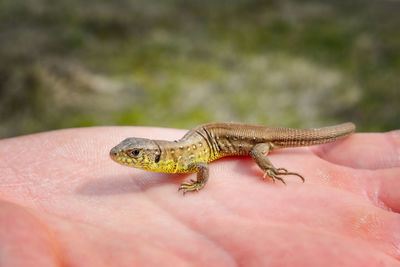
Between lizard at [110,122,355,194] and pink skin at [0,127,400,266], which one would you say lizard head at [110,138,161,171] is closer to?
lizard at [110,122,355,194]

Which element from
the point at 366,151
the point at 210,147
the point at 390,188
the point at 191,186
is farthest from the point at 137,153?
the point at 366,151

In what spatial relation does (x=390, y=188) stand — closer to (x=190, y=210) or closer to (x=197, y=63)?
(x=190, y=210)

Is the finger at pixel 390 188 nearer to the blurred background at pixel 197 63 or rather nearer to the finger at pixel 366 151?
the finger at pixel 366 151

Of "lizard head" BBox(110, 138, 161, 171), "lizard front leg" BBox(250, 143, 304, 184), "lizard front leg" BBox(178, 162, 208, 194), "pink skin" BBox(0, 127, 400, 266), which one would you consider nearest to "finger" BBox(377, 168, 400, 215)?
"pink skin" BBox(0, 127, 400, 266)

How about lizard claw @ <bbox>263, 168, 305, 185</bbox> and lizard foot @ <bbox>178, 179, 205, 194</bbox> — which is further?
lizard claw @ <bbox>263, 168, 305, 185</bbox>

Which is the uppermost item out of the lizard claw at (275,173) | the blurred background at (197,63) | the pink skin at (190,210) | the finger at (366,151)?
the blurred background at (197,63)

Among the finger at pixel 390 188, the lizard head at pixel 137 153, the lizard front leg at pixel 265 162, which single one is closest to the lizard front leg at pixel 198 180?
the lizard head at pixel 137 153

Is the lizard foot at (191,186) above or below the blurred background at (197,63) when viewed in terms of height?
below

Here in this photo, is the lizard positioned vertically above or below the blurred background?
below
